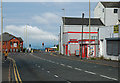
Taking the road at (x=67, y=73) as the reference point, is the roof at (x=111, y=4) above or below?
above

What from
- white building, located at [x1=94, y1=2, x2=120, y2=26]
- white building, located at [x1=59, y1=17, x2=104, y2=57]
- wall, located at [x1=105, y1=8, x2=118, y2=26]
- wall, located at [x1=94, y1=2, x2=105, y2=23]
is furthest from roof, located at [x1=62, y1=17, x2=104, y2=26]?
wall, located at [x1=105, y1=8, x2=118, y2=26]

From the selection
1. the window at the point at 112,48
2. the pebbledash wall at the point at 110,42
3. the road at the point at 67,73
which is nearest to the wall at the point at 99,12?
the pebbledash wall at the point at 110,42

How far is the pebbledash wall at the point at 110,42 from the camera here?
42.0m

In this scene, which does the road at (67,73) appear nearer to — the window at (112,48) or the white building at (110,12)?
the window at (112,48)

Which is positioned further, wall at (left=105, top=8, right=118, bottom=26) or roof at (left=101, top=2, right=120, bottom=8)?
roof at (left=101, top=2, right=120, bottom=8)

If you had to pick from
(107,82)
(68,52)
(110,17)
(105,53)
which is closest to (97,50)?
(105,53)

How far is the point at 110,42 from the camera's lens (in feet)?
148

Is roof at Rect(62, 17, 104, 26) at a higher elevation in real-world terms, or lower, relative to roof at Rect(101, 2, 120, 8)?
lower

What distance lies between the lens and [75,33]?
79188mm

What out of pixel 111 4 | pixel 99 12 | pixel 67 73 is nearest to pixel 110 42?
pixel 67 73

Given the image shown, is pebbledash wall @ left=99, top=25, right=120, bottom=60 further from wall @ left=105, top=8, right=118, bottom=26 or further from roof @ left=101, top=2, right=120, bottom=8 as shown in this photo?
roof @ left=101, top=2, right=120, bottom=8

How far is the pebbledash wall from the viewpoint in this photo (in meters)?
42.0

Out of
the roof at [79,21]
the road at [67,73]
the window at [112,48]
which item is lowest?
the road at [67,73]

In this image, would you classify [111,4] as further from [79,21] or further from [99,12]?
[79,21]
